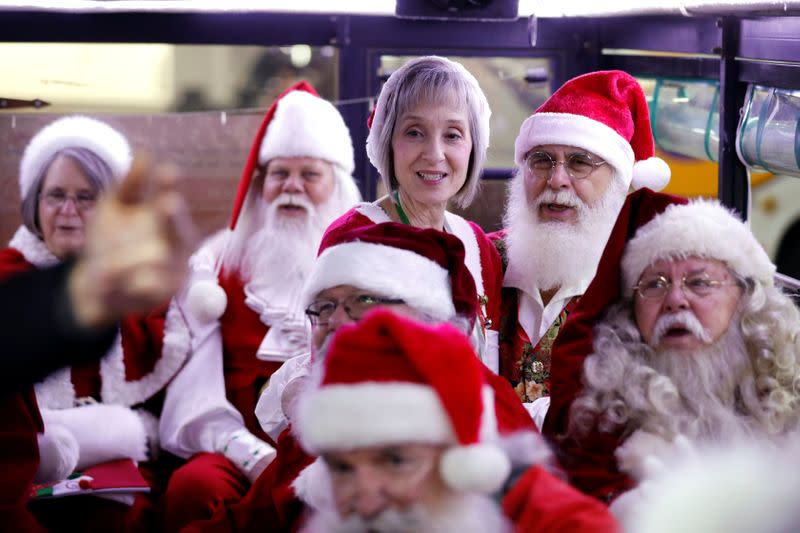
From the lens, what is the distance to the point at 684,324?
2.36 metres

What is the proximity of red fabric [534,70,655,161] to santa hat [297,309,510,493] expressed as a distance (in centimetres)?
155

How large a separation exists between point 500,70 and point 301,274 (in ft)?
4.48

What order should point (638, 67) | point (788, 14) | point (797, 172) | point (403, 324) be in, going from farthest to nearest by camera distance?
point (638, 67)
point (797, 172)
point (788, 14)
point (403, 324)

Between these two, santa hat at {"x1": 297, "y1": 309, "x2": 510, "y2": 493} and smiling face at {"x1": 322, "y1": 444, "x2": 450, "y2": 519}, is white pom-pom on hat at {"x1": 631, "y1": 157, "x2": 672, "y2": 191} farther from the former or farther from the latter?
smiling face at {"x1": 322, "y1": 444, "x2": 450, "y2": 519}

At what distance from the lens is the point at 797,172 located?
3.05 m

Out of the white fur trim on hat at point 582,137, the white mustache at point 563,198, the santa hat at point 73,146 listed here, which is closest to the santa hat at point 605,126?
the white fur trim on hat at point 582,137

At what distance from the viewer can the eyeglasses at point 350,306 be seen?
2.31m

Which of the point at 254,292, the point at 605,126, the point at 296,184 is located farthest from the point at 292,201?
the point at 605,126

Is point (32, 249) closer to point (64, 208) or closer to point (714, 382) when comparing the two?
point (64, 208)

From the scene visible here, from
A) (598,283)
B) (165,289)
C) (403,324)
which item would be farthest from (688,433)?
(165,289)

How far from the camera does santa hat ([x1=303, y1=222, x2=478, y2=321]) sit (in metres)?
2.31

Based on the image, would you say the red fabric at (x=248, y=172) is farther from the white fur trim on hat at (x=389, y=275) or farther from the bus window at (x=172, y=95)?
the white fur trim on hat at (x=389, y=275)

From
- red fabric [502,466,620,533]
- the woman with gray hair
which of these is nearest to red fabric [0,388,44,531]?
the woman with gray hair

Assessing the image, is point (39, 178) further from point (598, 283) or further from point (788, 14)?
point (788, 14)
